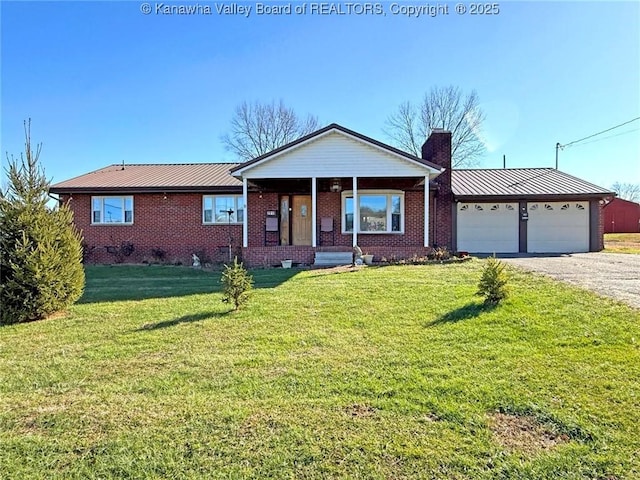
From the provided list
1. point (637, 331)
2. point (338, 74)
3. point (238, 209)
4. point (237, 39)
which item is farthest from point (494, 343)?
point (238, 209)

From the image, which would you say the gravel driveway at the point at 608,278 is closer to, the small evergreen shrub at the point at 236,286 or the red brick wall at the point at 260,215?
the small evergreen shrub at the point at 236,286

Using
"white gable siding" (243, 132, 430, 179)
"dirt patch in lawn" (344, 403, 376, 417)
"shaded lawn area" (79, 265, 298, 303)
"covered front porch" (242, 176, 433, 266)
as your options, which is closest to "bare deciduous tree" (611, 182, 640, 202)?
"covered front porch" (242, 176, 433, 266)

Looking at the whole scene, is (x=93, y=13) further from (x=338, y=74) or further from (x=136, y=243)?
(x=136, y=243)

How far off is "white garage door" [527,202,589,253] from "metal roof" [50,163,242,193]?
42.2 feet

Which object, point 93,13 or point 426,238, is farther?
point 426,238

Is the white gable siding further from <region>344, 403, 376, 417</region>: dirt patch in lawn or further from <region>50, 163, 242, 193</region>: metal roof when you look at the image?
<region>344, 403, 376, 417</region>: dirt patch in lawn

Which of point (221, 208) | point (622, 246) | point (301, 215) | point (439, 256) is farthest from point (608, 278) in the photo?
point (622, 246)

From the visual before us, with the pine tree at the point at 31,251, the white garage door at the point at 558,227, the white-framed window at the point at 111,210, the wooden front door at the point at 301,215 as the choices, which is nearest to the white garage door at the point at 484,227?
the white garage door at the point at 558,227

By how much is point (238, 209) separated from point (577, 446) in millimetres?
14760

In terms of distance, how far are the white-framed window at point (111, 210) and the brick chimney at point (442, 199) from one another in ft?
42.2

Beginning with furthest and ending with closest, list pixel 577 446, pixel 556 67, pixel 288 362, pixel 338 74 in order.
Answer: pixel 338 74, pixel 556 67, pixel 288 362, pixel 577 446

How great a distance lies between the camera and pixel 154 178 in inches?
686

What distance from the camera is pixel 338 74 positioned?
1408 cm

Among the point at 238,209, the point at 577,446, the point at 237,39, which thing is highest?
the point at 237,39
